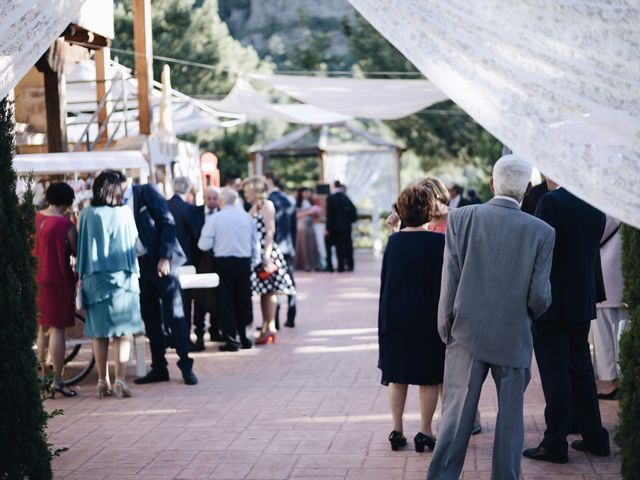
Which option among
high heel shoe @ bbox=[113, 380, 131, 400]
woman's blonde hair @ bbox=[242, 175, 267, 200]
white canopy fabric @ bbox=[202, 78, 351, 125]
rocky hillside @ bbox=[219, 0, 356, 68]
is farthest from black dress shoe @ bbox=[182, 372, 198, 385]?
rocky hillside @ bbox=[219, 0, 356, 68]

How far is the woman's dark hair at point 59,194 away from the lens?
28.5 ft

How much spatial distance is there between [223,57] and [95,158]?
25.8 meters

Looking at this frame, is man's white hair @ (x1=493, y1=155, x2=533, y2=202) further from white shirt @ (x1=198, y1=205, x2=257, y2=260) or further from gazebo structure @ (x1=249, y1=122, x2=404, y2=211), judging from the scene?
gazebo structure @ (x1=249, y1=122, x2=404, y2=211)

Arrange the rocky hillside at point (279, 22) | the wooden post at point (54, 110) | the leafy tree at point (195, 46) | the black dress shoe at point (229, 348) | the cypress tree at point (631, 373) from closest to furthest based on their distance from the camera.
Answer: the cypress tree at point (631, 373), the black dress shoe at point (229, 348), the wooden post at point (54, 110), the leafy tree at point (195, 46), the rocky hillside at point (279, 22)

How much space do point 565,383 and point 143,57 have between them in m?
10.1

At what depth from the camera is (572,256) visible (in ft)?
20.8

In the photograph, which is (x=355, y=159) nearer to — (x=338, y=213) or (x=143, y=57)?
(x=338, y=213)

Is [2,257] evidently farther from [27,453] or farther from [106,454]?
[106,454]

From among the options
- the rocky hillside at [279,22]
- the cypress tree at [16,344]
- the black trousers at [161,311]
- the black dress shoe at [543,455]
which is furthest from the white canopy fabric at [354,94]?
the rocky hillside at [279,22]

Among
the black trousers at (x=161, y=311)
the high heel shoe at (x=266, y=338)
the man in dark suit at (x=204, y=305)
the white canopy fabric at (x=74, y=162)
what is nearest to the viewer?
the black trousers at (x=161, y=311)

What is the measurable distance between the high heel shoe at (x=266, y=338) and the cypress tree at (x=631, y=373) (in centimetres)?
758

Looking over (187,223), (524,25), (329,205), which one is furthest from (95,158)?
(329,205)

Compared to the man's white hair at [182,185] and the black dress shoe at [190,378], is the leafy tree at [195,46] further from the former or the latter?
the black dress shoe at [190,378]

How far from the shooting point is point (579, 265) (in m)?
6.33
